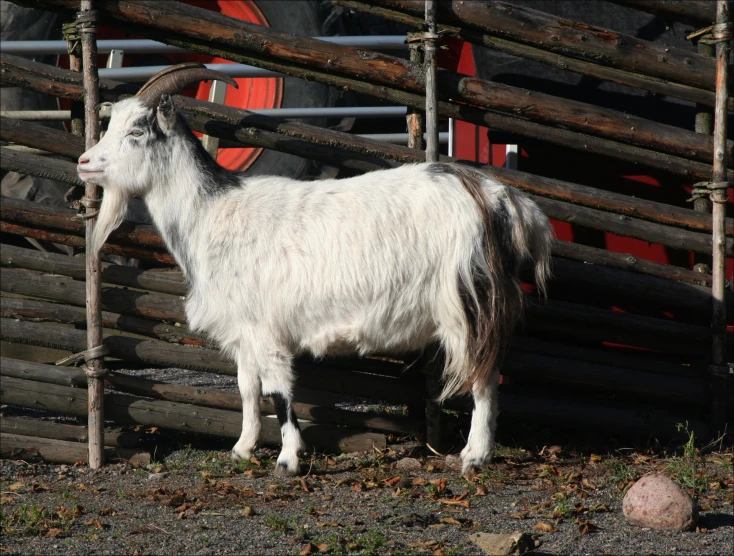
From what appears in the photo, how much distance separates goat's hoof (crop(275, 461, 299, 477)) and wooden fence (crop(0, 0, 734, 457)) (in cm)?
57

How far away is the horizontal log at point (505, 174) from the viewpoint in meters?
5.52

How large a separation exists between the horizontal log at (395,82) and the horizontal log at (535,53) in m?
0.27

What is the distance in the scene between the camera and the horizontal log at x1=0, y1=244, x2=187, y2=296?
18.4 ft

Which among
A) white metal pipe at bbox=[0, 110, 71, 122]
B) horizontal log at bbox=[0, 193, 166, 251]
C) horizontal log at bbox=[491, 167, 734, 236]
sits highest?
white metal pipe at bbox=[0, 110, 71, 122]

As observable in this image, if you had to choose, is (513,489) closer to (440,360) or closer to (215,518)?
(440,360)

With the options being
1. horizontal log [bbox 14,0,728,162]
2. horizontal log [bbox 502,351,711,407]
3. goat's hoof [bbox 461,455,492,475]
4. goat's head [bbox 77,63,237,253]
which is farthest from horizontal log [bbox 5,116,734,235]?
goat's hoof [bbox 461,455,492,475]

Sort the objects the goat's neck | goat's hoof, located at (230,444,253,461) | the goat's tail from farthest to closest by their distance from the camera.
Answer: goat's hoof, located at (230,444,253,461) < the goat's neck < the goat's tail

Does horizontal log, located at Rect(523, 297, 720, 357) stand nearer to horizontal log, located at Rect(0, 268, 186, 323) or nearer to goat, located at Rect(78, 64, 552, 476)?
goat, located at Rect(78, 64, 552, 476)

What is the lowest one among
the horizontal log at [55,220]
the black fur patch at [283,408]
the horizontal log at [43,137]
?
the black fur patch at [283,408]

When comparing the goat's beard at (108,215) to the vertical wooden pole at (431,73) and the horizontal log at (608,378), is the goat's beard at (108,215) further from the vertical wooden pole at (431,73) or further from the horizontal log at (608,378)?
the horizontal log at (608,378)

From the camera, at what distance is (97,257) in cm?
525

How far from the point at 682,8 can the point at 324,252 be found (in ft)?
10.1

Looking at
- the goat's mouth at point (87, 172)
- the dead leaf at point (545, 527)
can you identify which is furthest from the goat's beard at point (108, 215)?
the dead leaf at point (545, 527)

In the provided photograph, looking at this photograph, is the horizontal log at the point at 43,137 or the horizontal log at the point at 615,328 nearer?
the horizontal log at the point at 43,137
